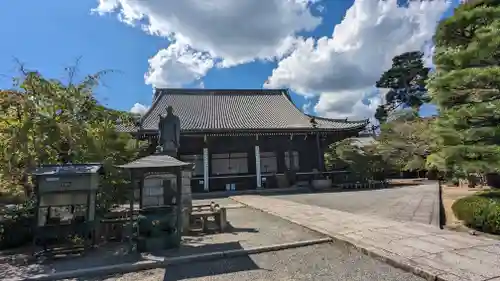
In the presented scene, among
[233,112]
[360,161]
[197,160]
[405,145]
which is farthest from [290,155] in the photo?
[405,145]

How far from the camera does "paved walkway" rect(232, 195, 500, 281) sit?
357 cm

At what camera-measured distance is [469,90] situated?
7758 mm

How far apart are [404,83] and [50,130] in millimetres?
43993

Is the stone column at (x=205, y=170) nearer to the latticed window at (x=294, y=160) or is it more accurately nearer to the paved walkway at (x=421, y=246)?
the latticed window at (x=294, y=160)

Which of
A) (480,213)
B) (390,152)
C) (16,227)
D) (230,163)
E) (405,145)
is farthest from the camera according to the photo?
(390,152)

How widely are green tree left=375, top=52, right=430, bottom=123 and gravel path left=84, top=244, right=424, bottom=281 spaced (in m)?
39.4

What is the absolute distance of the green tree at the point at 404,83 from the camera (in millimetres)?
39719

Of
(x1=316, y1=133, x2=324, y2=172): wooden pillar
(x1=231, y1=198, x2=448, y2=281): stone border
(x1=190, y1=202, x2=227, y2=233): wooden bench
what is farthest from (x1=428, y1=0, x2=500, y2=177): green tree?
(x1=316, y1=133, x2=324, y2=172): wooden pillar

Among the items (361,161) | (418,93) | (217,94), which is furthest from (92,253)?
(418,93)

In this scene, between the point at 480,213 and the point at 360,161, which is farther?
the point at 360,161

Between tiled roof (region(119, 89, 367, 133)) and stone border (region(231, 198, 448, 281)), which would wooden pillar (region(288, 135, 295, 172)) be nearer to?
tiled roof (region(119, 89, 367, 133))

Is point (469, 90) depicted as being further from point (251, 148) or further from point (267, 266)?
point (251, 148)

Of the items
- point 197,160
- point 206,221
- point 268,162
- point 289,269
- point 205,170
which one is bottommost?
point 289,269

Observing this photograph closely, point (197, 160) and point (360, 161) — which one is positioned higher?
point (197, 160)
